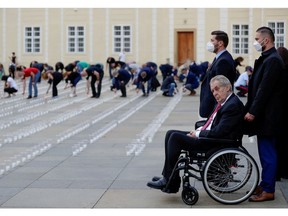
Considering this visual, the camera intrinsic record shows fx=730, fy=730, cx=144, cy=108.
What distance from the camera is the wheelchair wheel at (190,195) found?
786cm

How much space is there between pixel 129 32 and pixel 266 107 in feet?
124

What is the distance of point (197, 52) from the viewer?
44.7 m

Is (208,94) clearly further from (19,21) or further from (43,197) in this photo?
(19,21)

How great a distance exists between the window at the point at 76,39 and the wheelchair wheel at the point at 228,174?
3840cm

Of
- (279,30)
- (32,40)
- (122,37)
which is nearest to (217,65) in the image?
(279,30)

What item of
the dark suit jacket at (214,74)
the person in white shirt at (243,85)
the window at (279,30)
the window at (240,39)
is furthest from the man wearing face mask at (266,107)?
the window at (240,39)

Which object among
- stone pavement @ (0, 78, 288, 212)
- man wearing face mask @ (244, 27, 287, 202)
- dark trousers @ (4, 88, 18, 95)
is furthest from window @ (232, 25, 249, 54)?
man wearing face mask @ (244, 27, 287, 202)

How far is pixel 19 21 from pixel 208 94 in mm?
38951

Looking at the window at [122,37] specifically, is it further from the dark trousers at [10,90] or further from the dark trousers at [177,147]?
the dark trousers at [177,147]

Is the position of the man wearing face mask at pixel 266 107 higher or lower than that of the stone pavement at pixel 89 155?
higher

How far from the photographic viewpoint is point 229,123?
26.5ft

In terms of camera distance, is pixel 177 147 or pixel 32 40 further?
pixel 32 40

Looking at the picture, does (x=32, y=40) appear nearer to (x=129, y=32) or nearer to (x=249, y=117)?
(x=129, y=32)

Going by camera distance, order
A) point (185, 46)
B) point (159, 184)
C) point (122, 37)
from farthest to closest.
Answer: point (122, 37) → point (185, 46) → point (159, 184)
